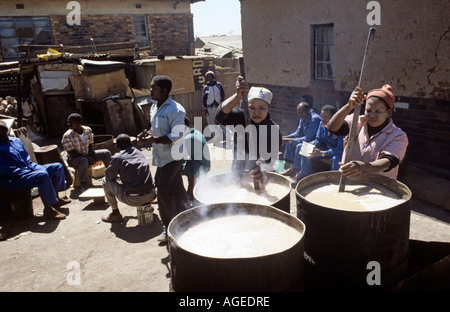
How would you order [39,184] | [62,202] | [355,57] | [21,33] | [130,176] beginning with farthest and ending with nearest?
[21,33] < [355,57] < [62,202] < [39,184] < [130,176]

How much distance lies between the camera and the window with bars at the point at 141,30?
1647cm

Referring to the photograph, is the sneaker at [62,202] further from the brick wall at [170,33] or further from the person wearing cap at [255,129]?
the brick wall at [170,33]

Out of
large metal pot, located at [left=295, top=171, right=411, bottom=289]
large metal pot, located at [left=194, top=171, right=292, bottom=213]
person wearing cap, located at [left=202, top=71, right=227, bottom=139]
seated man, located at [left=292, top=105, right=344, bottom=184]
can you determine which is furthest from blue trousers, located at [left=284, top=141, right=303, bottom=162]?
large metal pot, located at [left=295, top=171, right=411, bottom=289]

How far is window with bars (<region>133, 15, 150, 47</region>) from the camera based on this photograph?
1647 centimetres

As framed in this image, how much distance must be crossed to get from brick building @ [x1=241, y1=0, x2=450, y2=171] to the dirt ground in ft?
4.85

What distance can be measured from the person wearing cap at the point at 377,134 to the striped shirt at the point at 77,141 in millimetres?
5457

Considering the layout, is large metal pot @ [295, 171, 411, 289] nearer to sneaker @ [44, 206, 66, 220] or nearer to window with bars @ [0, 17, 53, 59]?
sneaker @ [44, 206, 66, 220]

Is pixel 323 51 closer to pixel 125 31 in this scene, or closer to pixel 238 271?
pixel 238 271

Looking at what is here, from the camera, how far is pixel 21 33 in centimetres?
1463

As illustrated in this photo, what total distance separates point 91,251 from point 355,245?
12.1 feet

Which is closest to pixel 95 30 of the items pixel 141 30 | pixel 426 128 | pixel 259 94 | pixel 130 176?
pixel 141 30

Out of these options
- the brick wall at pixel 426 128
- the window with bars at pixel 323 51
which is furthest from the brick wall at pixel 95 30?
the brick wall at pixel 426 128
